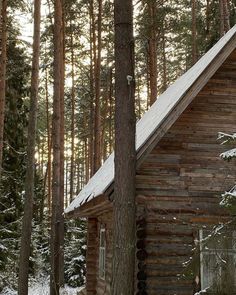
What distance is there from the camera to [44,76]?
3600 cm

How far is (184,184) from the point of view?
1233cm

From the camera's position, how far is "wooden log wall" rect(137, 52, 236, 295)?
39.1 feet

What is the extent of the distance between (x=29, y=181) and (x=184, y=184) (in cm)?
637

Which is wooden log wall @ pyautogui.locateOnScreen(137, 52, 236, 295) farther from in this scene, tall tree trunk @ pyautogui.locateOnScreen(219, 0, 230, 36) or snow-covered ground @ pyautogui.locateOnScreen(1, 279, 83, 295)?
snow-covered ground @ pyautogui.locateOnScreen(1, 279, 83, 295)

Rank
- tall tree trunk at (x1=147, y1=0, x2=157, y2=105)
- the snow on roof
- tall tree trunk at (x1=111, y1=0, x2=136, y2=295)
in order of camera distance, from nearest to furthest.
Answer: tall tree trunk at (x1=111, y1=0, x2=136, y2=295)
the snow on roof
tall tree trunk at (x1=147, y1=0, x2=157, y2=105)

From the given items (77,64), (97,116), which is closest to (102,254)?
(97,116)

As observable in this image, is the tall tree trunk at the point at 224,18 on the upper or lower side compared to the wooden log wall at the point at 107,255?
upper

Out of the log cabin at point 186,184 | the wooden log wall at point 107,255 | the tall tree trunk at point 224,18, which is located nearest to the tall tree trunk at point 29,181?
the wooden log wall at point 107,255

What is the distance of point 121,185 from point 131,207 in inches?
15.3

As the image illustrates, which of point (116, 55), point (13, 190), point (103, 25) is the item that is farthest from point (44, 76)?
point (116, 55)

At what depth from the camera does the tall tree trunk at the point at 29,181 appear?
16.1 metres

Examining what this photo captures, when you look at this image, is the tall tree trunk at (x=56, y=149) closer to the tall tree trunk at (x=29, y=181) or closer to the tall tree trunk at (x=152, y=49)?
the tall tree trunk at (x=29, y=181)

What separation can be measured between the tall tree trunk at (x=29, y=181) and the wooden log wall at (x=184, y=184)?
5.61 m

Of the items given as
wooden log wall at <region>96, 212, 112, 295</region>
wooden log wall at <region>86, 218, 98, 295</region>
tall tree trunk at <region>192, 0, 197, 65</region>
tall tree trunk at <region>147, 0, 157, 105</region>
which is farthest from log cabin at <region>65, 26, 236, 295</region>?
tall tree trunk at <region>147, 0, 157, 105</region>
